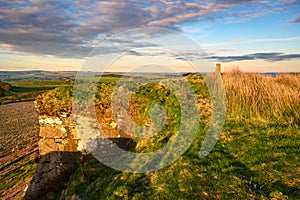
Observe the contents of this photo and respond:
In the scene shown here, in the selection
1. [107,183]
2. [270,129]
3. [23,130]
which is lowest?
[23,130]

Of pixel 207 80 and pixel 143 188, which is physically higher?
pixel 207 80

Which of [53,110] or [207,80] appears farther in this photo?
[207,80]

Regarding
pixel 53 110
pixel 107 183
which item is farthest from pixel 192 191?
pixel 53 110

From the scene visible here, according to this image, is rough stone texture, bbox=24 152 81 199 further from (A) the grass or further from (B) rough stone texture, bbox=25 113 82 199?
(A) the grass

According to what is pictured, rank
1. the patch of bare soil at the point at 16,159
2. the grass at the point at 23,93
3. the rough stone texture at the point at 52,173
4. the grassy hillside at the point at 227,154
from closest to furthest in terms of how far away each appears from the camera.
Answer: the grassy hillside at the point at 227,154
the rough stone texture at the point at 52,173
the patch of bare soil at the point at 16,159
the grass at the point at 23,93

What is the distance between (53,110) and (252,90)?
8.33 meters

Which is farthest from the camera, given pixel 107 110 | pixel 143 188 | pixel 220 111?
pixel 107 110

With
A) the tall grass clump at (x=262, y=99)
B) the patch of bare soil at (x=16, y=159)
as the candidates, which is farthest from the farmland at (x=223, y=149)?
the patch of bare soil at (x=16, y=159)

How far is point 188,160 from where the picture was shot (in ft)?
21.7

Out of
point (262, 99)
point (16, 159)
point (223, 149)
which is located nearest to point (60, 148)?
point (223, 149)

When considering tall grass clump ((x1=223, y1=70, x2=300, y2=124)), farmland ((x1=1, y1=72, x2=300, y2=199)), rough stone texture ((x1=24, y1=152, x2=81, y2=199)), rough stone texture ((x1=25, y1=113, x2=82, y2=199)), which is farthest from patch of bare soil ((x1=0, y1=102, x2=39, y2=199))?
tall grass clump ((x1=223, y1=70, x2=300, y2=124))

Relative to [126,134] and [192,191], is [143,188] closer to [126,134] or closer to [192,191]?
[192,191]

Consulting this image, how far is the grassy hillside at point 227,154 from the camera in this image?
5.31m

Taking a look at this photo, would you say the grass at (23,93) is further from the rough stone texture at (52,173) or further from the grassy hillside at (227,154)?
the grassy hillside at (227,154)
